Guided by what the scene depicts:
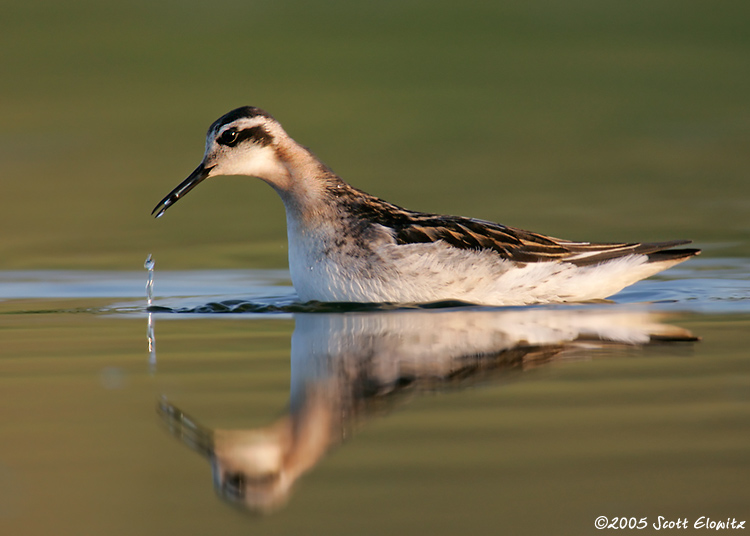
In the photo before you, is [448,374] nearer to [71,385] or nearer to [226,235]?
[71,385]

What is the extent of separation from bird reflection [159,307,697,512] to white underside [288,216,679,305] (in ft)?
1.11

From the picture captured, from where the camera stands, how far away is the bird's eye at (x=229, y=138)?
9.76 metres

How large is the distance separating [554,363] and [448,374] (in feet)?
2.33

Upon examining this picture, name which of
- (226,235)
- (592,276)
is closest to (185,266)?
(226,235)

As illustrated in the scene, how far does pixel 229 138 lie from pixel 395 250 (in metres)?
1.81

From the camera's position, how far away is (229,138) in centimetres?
979

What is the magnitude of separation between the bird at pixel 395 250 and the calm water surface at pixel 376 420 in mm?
322

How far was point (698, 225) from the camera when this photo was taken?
1391 cm

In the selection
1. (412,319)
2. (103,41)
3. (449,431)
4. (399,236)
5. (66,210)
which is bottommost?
(449,431)

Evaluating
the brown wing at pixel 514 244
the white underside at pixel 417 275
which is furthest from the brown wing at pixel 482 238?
the white underside at pixel 417 275

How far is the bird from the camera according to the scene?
362 inches

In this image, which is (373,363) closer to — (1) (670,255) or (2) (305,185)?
(2) (305,185)

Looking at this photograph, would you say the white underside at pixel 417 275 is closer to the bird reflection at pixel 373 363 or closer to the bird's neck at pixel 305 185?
the bird's neck at pixel 305 185

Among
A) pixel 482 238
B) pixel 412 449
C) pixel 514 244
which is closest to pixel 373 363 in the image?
pixel 412 449
